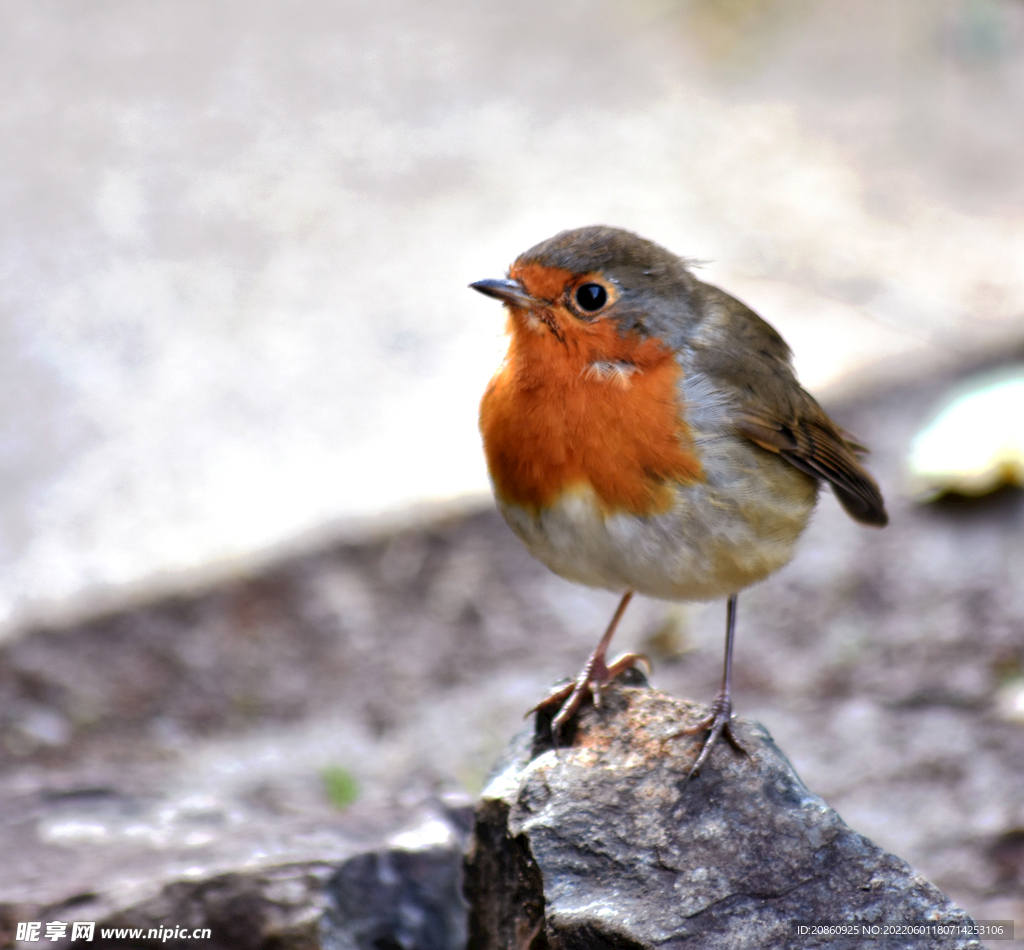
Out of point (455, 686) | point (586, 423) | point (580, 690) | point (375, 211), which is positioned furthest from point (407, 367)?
point (580, 690)

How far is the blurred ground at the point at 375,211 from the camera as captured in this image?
494 centimetres

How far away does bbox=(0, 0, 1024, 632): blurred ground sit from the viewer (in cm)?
494

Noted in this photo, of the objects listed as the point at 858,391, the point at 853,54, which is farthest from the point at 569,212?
the point at 853,54

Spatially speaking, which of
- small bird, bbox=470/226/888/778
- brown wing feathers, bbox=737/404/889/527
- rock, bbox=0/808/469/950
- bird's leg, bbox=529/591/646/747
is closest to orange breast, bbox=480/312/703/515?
small bird, bbox=470/226/888/778

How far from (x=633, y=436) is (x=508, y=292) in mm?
451

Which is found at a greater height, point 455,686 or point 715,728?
point 455,686

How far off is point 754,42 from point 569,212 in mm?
2099

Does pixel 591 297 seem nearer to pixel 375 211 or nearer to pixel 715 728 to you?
pixel 715 728

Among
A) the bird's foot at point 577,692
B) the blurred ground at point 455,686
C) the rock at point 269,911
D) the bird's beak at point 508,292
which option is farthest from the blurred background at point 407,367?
the bird's beak at point 508,292

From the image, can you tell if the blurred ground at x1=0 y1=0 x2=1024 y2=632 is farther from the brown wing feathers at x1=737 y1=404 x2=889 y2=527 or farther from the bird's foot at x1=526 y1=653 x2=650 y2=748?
the bird's foot at x1=526 y1=653 x2=650 y2=748

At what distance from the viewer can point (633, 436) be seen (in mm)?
2979

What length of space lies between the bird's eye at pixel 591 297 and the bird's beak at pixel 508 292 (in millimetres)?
99

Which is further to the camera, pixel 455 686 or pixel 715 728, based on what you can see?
pixel 455 686

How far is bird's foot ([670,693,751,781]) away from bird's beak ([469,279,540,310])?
989mm
